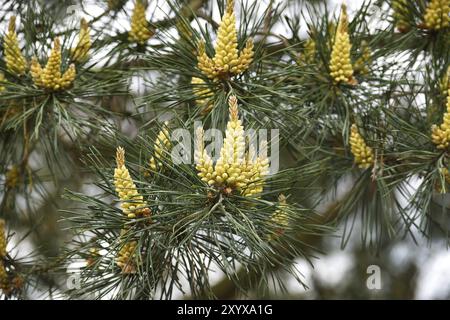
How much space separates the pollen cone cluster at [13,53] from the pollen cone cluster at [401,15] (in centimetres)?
72

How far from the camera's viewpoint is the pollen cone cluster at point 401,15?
167 cm

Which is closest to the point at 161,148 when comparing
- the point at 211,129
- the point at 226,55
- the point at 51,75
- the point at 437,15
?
the point at 211,129

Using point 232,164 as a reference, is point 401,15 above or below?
above

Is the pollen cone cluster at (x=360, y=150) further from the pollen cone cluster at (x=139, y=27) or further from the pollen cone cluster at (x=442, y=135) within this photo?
the pollen cone cluster at (x=139, y=27)

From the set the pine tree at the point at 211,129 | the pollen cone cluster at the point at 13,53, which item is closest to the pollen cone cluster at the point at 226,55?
the pine tree at the point at 211,129

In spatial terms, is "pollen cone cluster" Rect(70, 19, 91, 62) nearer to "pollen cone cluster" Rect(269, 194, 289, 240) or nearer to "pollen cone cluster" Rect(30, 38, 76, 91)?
"pollen cone cluster" Rect(30, 38, 76, 91)

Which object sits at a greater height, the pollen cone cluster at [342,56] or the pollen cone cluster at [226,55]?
the pollen cone cluster at [342,56]

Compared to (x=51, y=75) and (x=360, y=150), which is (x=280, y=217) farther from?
(x=51, y=75)

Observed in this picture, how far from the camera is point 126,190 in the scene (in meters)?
1.21

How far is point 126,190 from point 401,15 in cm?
75

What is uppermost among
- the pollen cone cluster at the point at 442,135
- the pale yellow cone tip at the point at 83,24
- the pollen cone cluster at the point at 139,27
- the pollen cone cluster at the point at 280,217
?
the pollen cone cluster at the point at 139,27

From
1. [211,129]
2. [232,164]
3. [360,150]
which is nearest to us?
[232,164]

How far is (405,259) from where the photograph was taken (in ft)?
8.55
